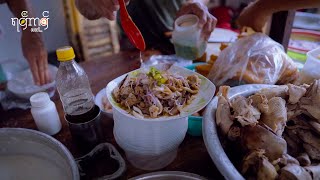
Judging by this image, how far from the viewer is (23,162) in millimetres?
729

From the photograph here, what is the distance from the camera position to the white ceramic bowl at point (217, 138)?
1.67ft

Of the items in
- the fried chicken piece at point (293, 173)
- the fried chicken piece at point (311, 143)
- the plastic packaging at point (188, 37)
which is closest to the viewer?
the fried chicken piece at point (293, 173)

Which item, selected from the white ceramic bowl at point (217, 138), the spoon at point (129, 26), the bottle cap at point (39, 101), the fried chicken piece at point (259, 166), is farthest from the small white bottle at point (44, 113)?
the fried chicken piece at point (259, 166)

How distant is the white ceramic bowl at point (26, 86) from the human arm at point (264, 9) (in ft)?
2.89

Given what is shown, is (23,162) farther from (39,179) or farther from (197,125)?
(197,125)

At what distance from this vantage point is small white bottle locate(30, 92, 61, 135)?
797 mm

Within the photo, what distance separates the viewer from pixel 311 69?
0.85 m

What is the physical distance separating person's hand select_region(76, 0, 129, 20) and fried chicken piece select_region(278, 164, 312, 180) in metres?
0.79

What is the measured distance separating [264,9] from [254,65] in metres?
0.24

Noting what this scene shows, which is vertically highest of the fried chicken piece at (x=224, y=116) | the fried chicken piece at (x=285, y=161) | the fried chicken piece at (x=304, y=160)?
the fried chicken piece at (x=224, y=116)

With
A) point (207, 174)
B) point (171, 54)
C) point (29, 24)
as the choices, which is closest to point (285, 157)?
point (207, 174)

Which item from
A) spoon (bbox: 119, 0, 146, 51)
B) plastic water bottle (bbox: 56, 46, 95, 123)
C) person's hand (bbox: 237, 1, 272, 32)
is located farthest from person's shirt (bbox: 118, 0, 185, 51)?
plastic water bottle (bbox: 56, 46, 95, 123)

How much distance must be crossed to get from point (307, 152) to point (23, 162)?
2.54ft

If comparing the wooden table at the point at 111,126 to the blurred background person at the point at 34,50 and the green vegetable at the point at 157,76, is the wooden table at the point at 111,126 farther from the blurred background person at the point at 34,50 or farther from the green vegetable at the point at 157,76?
the green vegetable at the point at 157,76
